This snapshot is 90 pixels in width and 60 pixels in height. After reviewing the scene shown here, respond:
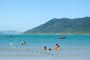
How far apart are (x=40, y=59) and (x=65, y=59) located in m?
2.55

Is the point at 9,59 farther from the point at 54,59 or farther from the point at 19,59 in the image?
the point at 54,59

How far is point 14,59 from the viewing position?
104 ft

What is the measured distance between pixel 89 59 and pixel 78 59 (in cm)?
111

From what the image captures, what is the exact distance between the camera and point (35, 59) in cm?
3158

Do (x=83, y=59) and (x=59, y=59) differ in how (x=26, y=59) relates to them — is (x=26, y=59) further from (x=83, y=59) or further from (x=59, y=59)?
(x=83, y=59)

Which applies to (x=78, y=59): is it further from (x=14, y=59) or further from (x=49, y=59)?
(x=14, y=59)

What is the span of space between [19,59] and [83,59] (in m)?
6.48

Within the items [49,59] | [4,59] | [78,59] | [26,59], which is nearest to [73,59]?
[78,59]

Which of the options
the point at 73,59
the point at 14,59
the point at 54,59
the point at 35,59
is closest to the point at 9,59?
the point at 14,59

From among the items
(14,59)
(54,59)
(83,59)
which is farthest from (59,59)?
(14,59)

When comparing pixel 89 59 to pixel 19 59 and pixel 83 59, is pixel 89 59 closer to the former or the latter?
pixel 83 59

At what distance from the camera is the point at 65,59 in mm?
31766

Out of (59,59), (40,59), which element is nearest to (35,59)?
(40,59)

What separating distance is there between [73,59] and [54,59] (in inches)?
75.9
